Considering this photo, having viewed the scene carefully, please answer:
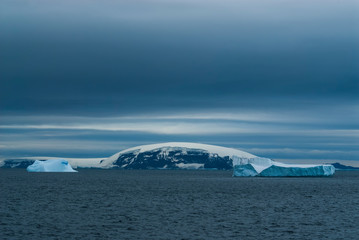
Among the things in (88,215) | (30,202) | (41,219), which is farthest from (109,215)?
(30,202)

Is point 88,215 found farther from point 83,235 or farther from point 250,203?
point 250,203

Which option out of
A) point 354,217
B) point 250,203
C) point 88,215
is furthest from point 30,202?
point 354,217

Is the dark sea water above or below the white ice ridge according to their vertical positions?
below

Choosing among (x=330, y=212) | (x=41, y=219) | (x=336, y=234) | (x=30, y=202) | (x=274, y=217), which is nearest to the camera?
(x=336, y=234)

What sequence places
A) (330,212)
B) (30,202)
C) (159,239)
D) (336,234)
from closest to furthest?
(159,239)
(336,234)
(330,212)
(30,202)

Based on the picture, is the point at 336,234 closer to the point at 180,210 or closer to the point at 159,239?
the point at 159,239

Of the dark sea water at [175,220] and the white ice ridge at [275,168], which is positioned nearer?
the dark sea water at [175,220]

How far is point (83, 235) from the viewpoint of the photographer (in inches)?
1567

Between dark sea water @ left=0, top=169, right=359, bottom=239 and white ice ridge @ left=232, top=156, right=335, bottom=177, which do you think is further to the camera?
white ice ridge @ left=232, top=156, right=335, bottom=177

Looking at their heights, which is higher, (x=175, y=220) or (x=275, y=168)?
(x=275, y=168)

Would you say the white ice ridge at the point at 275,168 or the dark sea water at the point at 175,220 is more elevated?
the white ice ridge at the point at 275,168

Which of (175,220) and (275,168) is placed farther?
(275,168)

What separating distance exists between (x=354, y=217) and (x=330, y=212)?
4637 millimetres

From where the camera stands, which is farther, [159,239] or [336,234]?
[336,234]
